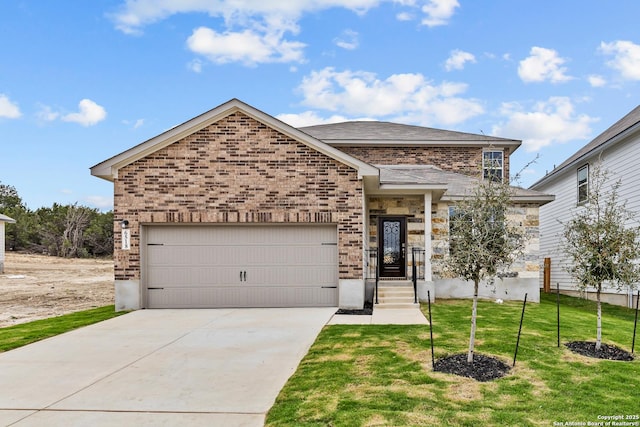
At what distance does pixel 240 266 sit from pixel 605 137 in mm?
14136

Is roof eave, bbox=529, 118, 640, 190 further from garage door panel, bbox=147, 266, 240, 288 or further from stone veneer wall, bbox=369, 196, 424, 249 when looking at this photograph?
garage door panel, bbox=147, 266, 240, 288

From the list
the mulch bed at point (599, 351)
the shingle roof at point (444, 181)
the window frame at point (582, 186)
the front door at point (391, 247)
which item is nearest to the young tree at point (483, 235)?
the mulch bed at point (599, 351)

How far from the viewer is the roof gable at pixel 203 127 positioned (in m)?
11.6

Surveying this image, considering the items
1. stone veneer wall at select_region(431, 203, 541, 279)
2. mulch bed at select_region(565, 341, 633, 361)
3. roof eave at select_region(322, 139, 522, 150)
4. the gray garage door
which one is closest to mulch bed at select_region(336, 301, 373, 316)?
the gray garage door

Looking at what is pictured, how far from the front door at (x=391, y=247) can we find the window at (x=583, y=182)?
775 centimetres

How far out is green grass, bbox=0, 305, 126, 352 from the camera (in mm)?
8477

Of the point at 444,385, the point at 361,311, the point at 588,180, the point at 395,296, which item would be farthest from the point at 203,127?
the point at 588,180

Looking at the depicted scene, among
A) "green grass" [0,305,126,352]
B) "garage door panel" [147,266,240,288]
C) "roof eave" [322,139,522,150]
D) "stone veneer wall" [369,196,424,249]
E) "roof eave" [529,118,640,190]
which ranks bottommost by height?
"green grass" [0,305,126,352]

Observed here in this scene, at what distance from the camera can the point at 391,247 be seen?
572 inches

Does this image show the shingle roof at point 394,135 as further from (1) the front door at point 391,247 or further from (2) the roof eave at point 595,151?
(1) the front door at point 391,247

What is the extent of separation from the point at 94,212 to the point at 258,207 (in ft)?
143

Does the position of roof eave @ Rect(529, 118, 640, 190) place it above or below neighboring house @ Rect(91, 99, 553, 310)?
above

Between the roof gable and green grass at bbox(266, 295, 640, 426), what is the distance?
4716 millimetres

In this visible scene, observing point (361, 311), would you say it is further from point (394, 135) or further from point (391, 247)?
point (394, 135)
